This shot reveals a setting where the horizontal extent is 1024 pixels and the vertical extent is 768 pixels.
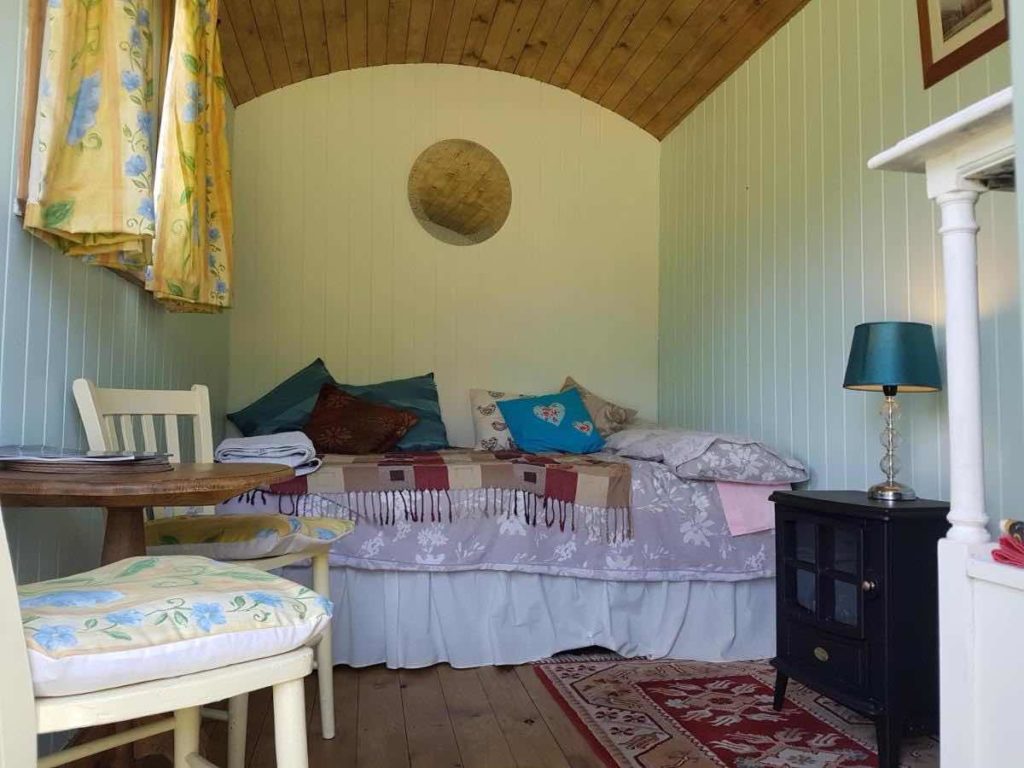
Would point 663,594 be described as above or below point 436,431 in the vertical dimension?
below

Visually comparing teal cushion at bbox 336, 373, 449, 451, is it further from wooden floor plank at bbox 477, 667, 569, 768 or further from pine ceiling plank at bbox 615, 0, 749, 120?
pine ceiling plank at bbox 615, 0, 749, 120

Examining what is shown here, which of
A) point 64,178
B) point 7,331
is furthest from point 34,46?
point 7,331

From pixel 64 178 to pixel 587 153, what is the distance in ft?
10.3

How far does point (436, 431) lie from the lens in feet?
12.0

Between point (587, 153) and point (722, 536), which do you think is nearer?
point (722, 536)

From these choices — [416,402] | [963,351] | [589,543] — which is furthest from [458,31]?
[963,351]

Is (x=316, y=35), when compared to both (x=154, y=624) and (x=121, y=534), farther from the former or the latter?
(x=154, y=624)

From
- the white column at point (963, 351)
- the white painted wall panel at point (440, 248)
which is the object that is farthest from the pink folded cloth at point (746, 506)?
the white column at point (963, 351)

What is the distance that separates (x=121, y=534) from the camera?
150 centimetres

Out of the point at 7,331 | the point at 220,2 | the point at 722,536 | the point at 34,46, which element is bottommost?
the point at 722,536

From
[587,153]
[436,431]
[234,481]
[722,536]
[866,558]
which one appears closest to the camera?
[234,481]

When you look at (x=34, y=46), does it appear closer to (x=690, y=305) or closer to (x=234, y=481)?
(x=234, y=481)

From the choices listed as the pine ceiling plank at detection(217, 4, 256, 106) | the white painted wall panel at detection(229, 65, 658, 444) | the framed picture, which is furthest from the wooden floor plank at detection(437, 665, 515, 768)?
the pine ceiling plank at detection(217, 4, 256, 106)

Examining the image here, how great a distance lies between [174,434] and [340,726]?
88 centimetres
